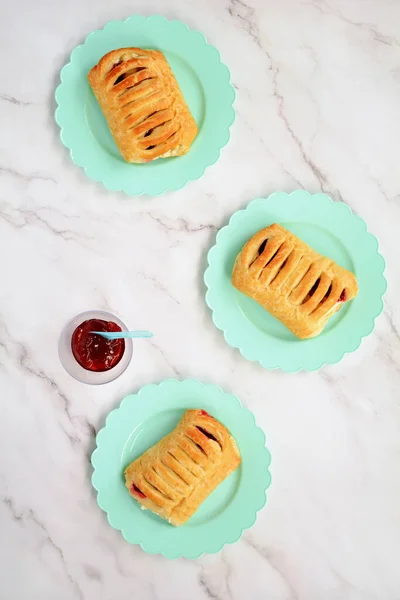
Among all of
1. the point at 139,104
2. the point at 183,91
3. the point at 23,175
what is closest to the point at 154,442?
the point at 23,175

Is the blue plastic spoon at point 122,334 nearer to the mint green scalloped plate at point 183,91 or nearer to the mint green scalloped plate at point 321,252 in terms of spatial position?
the mint green scalloped plate at point 321,252

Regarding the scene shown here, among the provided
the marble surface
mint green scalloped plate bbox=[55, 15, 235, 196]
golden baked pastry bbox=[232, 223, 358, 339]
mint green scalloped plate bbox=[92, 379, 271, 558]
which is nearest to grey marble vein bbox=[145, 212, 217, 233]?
the marble surface

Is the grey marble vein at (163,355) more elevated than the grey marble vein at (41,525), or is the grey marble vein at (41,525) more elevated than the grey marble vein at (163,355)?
the grey marble vein at (163,355)

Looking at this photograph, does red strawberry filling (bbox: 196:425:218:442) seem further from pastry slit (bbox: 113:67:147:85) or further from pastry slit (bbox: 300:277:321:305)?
pastry slit (bbox: 113:67:147:85)

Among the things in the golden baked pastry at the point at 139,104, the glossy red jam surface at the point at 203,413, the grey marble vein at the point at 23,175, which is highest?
the golden baked pastry at the point at 139,104

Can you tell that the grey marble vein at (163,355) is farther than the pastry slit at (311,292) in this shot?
Yes

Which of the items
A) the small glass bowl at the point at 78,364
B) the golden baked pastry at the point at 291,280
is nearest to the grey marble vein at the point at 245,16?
the golden baked pastry at the point at 291,280

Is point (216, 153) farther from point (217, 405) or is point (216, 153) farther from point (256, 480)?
point (256, 480)
